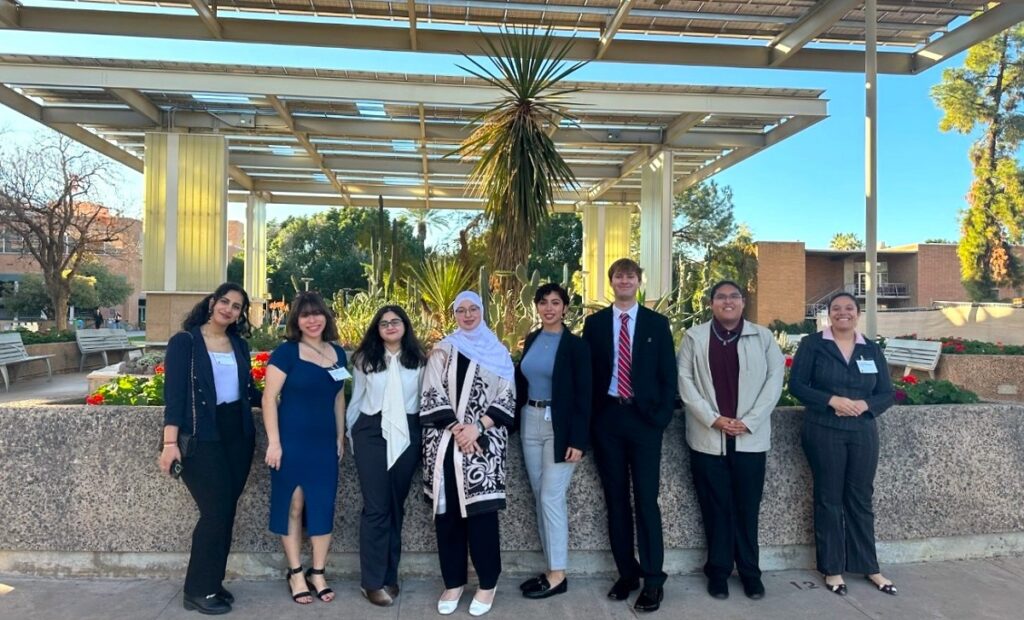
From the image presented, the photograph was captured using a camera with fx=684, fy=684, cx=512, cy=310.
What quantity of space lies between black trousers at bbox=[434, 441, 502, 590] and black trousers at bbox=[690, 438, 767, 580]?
1.21 metres

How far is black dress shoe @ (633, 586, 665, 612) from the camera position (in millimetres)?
3570

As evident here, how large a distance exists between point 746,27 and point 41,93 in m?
12.1

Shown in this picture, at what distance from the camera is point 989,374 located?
10.6 metres

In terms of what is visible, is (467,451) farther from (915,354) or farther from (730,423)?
(915,354)

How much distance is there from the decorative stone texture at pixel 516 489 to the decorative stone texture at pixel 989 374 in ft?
23.8

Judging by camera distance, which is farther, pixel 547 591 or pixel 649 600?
pixel 547 591

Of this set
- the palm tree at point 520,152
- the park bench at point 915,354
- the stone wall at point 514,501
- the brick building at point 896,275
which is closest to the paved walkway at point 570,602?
the stone wall at point 514,501

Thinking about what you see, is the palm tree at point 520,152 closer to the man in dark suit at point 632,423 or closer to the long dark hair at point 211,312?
the man in dark suit at point 632,423

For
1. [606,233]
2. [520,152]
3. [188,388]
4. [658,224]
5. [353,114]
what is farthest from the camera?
[606,233]

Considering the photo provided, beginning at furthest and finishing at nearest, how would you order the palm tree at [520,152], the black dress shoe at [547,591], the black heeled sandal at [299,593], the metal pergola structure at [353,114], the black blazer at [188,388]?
1. the metal pergola structure at [353,114]
2. the palm tree at [520,152]
3. the black dress shoe at [547,591]
4. the black heeled sandal at [299,593]
5. the black blazer at [188,388]

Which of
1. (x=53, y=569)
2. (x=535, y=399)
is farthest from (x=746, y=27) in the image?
(x=53, y=569)

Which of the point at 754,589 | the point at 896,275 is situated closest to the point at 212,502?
the point at 754,589

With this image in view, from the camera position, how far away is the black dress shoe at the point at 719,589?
3717mm

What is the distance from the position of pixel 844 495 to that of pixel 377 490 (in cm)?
263
